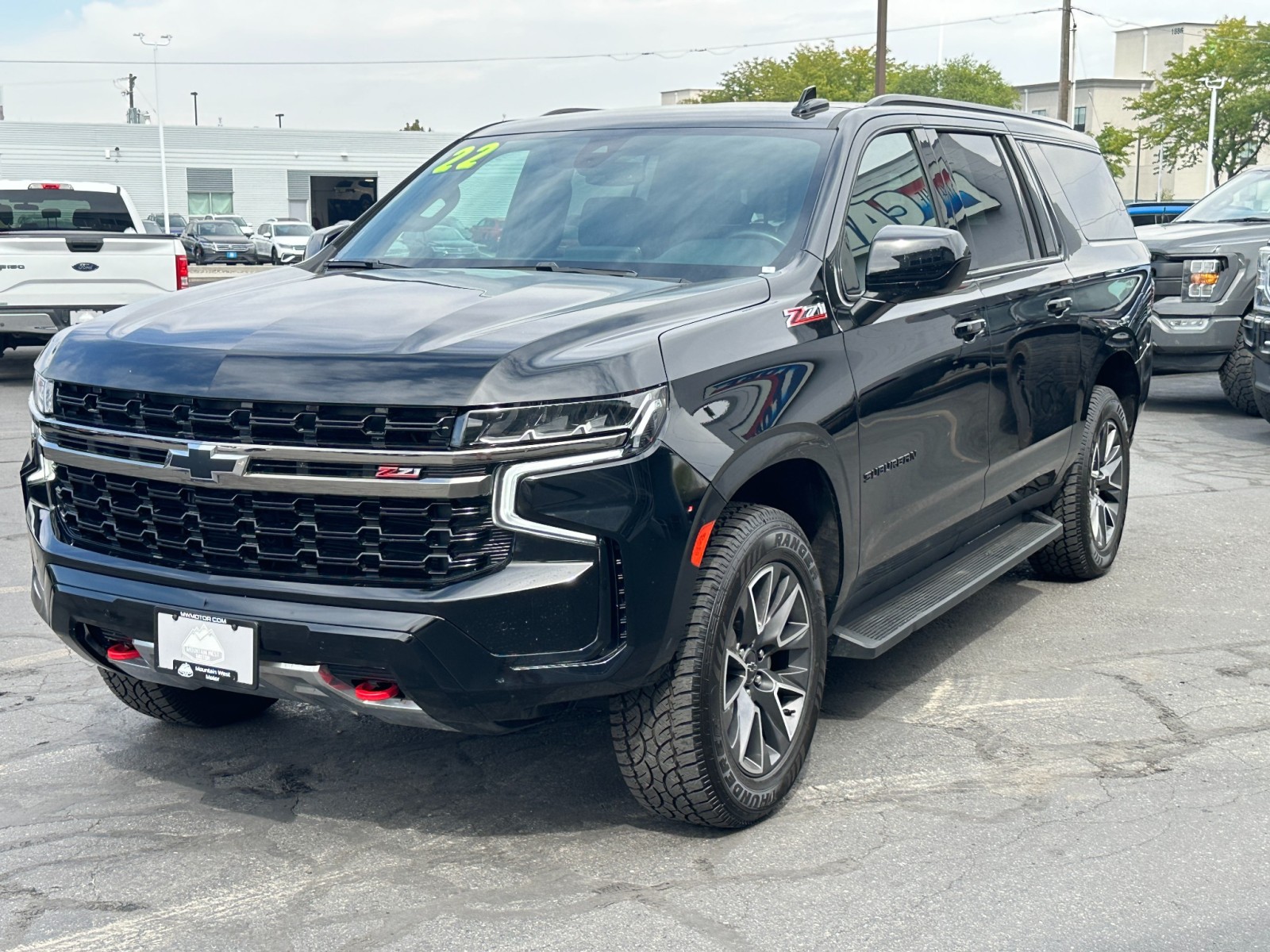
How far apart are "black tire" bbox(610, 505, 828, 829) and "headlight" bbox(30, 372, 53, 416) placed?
1669 millimetres

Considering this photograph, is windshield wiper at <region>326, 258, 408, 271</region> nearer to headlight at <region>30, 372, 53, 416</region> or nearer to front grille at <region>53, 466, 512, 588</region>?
headlight at <region>30, 372, 53, 416</region>

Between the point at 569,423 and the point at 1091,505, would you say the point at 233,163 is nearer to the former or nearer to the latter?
the point at 1091,505

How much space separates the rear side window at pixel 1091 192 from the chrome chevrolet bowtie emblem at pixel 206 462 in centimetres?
409

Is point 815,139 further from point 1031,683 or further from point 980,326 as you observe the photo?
point 1031,683

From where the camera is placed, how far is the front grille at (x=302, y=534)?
332cm

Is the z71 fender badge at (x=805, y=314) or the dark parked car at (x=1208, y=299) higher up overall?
the z71 fender badge at (x=805, y=314)

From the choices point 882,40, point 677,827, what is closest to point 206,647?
point 677,827

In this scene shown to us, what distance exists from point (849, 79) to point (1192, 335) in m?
71.9

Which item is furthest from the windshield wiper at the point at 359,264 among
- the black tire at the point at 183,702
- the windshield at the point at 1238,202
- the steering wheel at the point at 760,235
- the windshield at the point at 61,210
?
the windshield at the point at 61,210

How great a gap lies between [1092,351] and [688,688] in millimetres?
3426

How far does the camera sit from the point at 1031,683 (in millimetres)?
5184

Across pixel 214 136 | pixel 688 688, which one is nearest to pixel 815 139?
pixel 688 688

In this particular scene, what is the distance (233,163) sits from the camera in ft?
217

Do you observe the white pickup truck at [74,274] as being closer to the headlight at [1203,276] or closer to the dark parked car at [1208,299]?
the dark parked car at [1208,299]
